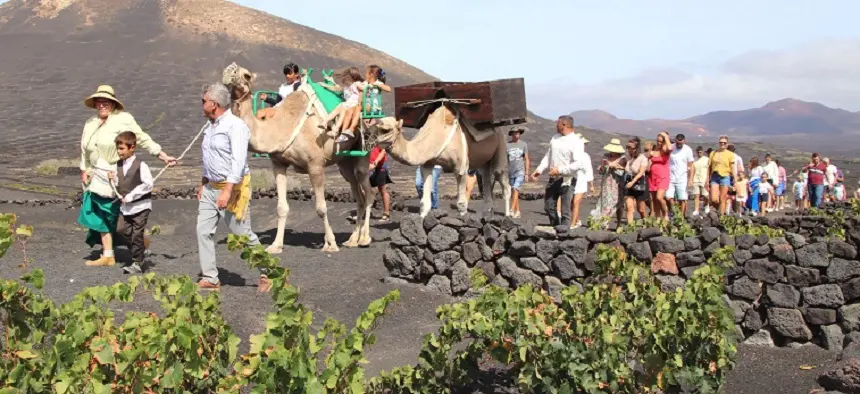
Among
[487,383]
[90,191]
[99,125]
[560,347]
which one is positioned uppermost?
[99,125]

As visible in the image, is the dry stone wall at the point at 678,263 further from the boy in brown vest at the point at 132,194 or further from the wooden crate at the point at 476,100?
the boy in brown vest at the point at 132,194

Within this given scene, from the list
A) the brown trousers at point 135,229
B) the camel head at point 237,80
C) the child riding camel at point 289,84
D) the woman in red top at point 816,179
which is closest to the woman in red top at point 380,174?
the child riding camel at point 289,84

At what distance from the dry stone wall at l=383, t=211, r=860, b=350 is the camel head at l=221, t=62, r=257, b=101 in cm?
252

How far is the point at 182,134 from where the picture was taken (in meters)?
44.8

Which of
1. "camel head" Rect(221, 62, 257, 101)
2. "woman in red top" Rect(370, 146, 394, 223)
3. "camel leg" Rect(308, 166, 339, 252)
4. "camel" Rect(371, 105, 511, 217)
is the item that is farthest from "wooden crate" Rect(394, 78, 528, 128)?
"camel head" Rect(221, 62, 257, 101)

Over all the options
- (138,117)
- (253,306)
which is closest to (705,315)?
(253,306)

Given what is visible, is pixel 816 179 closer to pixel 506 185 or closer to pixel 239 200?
pixel 506 185

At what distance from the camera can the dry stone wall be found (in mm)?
8648

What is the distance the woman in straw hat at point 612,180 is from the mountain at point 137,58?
28.1 meters

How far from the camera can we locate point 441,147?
41.2ft

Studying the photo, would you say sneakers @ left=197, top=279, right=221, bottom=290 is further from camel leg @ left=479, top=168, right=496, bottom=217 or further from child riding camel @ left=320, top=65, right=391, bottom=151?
camel leg @ left=479, top=168, right=496, bottom=217

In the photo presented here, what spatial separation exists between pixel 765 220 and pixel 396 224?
6.47 metres

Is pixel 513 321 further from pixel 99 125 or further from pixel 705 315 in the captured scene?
pixel 99 125

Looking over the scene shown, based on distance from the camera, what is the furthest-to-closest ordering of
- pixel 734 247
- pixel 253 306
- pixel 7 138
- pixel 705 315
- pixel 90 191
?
1. pixel 7 138
2. pixel 90 191
3. pixel 734 247
4. pixel 253 306
5. pixel 705 315
